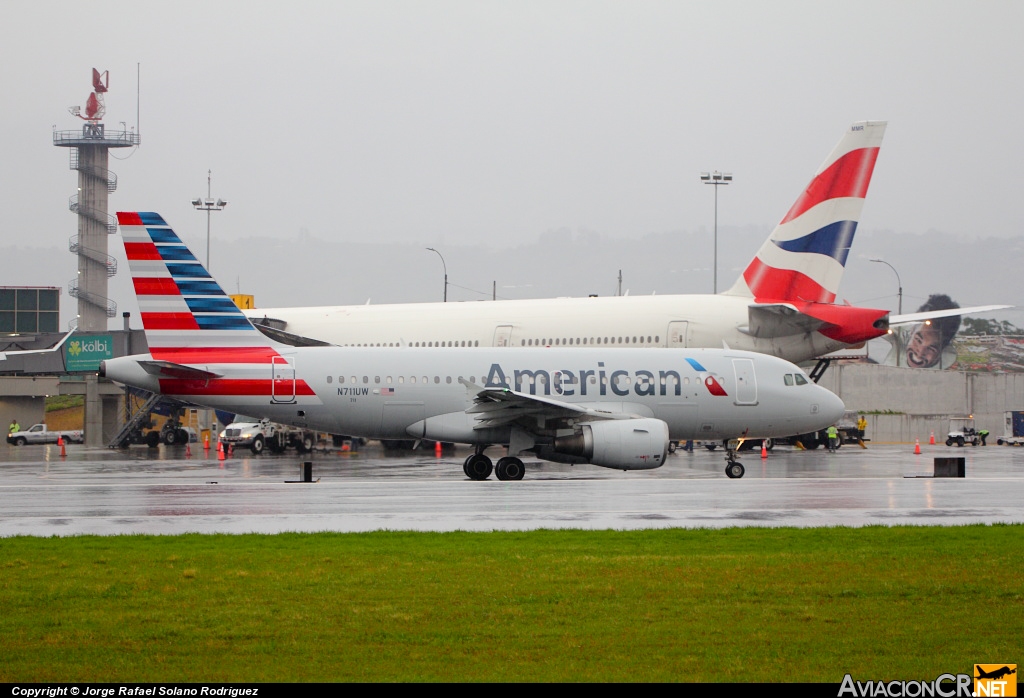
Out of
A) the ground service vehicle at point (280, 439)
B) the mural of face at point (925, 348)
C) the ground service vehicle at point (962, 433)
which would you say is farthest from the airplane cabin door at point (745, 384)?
the mural of face at point (925, 348)

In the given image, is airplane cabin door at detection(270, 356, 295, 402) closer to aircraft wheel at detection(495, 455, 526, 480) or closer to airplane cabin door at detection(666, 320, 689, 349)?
aircraft wheel at detection(495, 455, 526, 480)

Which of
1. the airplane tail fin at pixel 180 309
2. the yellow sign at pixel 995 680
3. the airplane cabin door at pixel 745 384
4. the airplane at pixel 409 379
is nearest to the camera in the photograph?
the yellow sign at pixel 995 680

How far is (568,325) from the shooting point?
33.7m

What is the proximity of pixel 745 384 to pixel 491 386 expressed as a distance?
585 centimetres

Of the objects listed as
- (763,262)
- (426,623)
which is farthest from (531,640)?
(763,262)

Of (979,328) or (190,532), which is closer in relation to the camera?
(190,532)

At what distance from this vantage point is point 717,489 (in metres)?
20.9

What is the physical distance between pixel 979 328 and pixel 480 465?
172 metres

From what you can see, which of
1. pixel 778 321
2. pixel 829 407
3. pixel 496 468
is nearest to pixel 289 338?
pixel 496 468

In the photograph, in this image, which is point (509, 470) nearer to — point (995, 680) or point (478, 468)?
point (478, 468)

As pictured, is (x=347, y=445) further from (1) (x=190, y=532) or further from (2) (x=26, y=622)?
(2) (x=26, y=622)

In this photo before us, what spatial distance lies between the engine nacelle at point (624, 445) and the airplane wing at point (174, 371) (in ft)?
27.8

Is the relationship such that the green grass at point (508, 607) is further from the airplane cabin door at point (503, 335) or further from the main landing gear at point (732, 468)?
the airplane cabin door at point (503, 335)

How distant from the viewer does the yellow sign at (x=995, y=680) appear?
6925 millimetres
